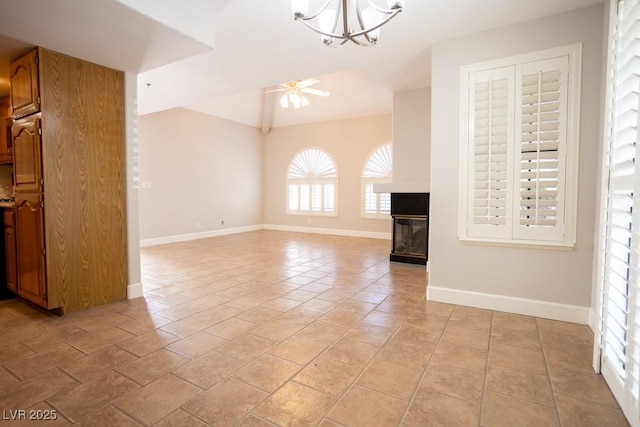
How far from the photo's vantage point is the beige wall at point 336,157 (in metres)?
7.88

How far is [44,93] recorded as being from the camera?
105 inches

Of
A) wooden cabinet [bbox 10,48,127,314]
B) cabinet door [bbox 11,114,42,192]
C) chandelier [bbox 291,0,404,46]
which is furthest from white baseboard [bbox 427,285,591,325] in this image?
cabinet door [bbox 11,114,42,192]

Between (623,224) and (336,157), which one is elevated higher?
(336,157)

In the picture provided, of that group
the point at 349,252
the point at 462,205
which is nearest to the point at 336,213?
the point at 349,252

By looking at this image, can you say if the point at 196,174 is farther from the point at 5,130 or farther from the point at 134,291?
the point at 134,291

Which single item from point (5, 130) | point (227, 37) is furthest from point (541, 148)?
point (5, 130)

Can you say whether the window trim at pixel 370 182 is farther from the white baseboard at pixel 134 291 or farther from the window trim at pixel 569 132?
the white baseboard at pixel 134 291

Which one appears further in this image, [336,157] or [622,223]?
[336,157]

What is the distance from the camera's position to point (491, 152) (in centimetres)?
290

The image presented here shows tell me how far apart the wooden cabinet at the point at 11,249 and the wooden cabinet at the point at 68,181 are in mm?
117

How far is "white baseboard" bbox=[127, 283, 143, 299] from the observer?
331 cm

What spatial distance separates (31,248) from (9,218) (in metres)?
0.64

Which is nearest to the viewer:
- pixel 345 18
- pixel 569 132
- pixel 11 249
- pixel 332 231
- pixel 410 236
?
pixel 345 18

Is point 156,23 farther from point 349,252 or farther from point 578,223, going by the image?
point 349,252
